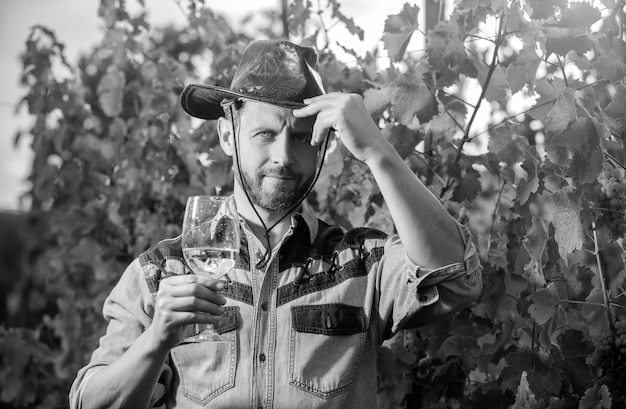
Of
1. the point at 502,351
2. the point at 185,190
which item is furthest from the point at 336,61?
the point at 502,351

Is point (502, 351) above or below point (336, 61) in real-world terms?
below

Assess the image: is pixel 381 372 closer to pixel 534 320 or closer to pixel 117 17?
pixel 534 320

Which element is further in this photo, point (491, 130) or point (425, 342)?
point (425, 342)

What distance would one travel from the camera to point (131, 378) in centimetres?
223

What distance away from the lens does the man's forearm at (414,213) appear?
2.24 m

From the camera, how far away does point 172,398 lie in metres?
2.50

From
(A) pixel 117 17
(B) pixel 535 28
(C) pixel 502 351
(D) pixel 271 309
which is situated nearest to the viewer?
(D) pixel 271 309

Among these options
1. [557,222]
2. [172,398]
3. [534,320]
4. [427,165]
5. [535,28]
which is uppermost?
[535,28]

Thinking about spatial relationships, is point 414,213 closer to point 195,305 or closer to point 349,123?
point 349,123

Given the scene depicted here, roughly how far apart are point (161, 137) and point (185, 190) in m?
0.34

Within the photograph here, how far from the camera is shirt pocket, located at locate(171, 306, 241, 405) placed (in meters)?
2.40

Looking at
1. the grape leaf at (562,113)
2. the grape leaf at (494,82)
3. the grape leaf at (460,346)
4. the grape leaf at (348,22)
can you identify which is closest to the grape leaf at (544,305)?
the grape leaf at (460,346)

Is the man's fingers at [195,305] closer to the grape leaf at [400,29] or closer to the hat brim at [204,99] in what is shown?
the hat brim at [204,99]

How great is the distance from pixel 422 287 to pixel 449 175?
0.91 m
